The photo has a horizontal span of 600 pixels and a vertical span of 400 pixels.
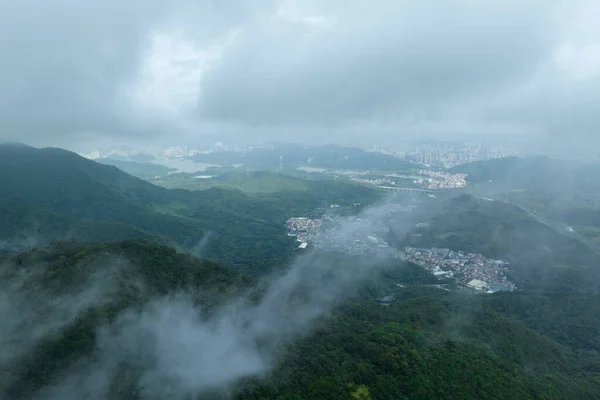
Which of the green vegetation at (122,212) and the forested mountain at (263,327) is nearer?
the forested mountain at (263,327)

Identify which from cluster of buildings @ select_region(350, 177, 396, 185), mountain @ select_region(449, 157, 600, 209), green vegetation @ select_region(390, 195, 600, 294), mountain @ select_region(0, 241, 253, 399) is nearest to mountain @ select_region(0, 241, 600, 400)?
mountain @ select_region(0, 241, 253, 399)

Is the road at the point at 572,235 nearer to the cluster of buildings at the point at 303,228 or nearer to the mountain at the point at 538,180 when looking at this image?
the mountain at the point at 538,180

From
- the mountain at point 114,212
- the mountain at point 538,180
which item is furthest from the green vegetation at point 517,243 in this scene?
the mountain at point 538,180

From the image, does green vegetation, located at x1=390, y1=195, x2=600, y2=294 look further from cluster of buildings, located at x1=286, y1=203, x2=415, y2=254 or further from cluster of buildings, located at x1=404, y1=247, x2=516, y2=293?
cluster of buildings, located at x1=286, y1=203, x2=415, y2=254

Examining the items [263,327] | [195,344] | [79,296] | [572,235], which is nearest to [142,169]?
[572,235]

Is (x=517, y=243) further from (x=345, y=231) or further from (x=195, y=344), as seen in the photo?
(x=195, y=344)
